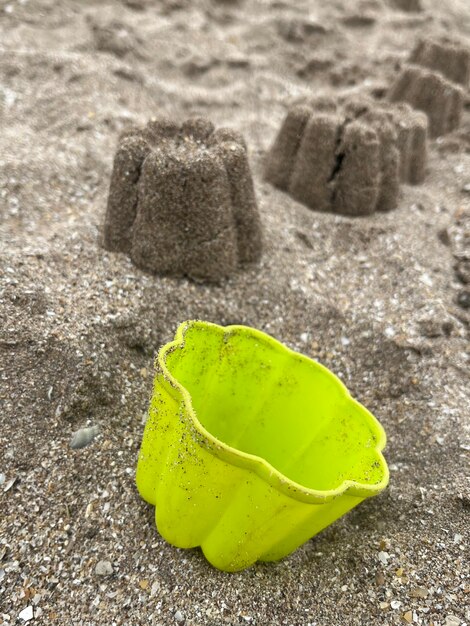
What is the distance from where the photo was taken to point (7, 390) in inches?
59.7

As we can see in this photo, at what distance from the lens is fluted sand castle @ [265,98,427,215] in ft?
7.34

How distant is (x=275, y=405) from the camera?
1.55m

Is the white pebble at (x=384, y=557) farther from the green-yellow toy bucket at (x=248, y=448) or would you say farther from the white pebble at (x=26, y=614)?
the white pebble at (x=26, y=614)

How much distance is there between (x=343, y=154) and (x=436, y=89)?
1.03 meters

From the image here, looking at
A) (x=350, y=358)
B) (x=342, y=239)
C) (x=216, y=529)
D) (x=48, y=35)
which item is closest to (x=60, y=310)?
(x=216, y=529)

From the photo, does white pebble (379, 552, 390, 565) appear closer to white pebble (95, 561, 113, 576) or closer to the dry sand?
the dry sand

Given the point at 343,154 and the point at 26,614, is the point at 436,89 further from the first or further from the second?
the point at 26,614

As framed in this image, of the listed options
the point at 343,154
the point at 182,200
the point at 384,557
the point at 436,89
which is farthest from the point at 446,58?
the point at 384,557

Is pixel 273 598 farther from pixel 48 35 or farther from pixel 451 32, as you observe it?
pixel 451 32

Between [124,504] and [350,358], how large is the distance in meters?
0.88

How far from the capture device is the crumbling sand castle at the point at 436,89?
2920mm

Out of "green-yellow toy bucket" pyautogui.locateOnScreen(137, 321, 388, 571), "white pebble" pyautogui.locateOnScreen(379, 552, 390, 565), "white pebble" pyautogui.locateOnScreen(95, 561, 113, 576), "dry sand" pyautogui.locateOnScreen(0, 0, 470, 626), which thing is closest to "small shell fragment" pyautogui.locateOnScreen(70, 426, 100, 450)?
"dry sand" pyautogui.locateOnScreen(0, 0, 470, 626)

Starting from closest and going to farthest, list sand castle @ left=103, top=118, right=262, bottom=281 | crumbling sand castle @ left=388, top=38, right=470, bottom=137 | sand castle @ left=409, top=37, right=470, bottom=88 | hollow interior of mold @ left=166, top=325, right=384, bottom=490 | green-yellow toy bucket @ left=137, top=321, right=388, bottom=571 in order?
1. green-yellow toy bucket @ left=137, top=321, right=388, bottom=571
2. hollow interior of mold @ left=166, top=325, right=384, bottom=490
3. sand castle @ left=103, top=118, right=262, bottom=281
4. crumbling sand castle @ left=388, top=38, right=470, bottom=137
5. sand castle @ left=409, top=37, right=470, bottom=88

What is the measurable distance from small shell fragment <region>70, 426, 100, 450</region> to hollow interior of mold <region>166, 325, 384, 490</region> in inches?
11.3
